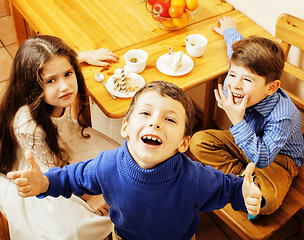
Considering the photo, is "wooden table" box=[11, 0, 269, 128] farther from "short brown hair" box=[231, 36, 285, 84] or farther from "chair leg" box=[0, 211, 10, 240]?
"chair leg" box=[0, 211, 10, 240]

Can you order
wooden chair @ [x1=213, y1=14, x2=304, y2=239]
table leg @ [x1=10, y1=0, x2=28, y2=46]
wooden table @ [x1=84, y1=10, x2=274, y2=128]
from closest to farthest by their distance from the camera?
wooden chair @ [x1=213, y1=14, x2=304, y2=239], wooden table @ [x1=84, y1=10, x2=274, y2=128], table leg @ [x1=10, y1=0, x2=28, y2=46]

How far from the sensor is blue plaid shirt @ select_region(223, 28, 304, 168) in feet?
4.84

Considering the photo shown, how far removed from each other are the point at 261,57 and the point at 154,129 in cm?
59

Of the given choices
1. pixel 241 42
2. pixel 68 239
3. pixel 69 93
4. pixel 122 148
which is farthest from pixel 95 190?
pixel 241 42

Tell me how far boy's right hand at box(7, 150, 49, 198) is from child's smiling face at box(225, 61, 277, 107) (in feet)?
2.53

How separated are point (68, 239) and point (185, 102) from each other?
2.24 ft

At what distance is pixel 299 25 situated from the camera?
1.70m

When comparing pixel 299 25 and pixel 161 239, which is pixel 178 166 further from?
pixel 299 25

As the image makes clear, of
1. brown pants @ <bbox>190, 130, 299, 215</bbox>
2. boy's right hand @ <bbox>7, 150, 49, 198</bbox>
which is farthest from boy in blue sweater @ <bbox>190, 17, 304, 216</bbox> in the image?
boy's right hand @ <bbox>7, 150, 49, 198</bbox>

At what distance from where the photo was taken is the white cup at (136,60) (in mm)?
1693

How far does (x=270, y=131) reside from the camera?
1500 millimetres

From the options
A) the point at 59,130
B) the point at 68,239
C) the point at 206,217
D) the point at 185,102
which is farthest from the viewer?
the point at 206,217

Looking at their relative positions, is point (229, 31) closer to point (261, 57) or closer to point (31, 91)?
point (261, 57)

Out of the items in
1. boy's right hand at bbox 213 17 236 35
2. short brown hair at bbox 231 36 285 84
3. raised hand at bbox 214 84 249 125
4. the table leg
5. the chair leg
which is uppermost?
short brown hair at bbox 231 36 285 84
